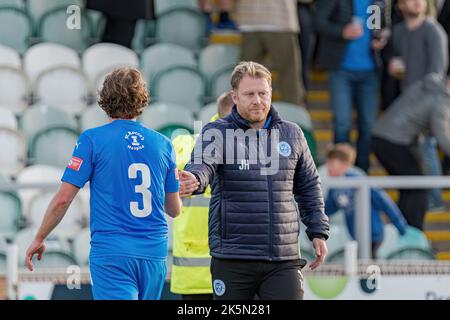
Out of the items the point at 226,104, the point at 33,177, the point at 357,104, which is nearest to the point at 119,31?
the point at 33,177

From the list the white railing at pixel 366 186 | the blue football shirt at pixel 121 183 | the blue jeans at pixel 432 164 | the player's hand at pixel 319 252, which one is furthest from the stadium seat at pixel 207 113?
the blue football shirt at pixel 121 183

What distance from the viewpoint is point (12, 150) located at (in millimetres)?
11852

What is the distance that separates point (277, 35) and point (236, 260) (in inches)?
226

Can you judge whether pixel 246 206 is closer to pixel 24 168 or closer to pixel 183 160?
pixel 183 160

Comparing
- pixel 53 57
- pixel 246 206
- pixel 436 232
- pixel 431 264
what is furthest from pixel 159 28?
pixel 246 206

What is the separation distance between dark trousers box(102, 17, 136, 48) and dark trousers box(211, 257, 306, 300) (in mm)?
5779

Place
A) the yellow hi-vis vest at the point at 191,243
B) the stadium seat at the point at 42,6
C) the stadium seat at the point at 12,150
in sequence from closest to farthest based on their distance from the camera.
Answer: the yellow hi-vis vest at the point at 191,243
the stadium seat at the point at 12,150
the stadium seat at the point at 42,6

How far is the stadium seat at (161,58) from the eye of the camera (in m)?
12.8

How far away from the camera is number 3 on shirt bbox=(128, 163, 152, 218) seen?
671cm

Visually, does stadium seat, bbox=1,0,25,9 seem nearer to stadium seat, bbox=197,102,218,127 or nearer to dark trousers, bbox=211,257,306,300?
stadium seat, bbox=197,102,218,127

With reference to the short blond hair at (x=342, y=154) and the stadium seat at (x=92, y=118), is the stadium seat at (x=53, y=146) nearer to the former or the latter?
the stadium seat at (x=92, y=118)

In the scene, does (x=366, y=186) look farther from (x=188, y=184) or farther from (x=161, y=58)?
(x=188, y=184)

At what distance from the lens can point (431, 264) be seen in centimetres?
1046

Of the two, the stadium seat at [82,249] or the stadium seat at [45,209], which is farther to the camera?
the stadium seat at [45,209]
